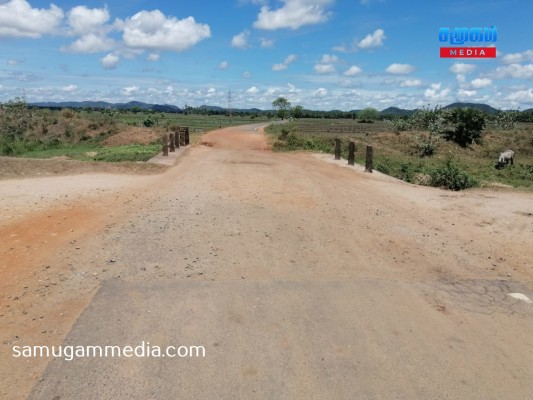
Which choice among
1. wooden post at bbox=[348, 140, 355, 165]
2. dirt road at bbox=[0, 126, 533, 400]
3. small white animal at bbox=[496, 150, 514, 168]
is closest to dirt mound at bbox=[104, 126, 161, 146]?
wooden post at bbox=[348, 140, 355, 165]

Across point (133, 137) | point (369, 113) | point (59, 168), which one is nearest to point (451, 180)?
point (59, 168)

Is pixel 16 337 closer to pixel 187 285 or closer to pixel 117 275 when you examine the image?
pixel 117 275

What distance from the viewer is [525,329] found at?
14.8 ft

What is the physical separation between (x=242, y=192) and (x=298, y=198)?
1.39 m

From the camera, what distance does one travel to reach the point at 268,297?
5.00m

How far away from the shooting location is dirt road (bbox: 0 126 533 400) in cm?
358

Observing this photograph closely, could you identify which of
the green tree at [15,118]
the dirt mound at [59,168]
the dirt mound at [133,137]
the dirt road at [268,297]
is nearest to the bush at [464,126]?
the dirt mound at [133,137]

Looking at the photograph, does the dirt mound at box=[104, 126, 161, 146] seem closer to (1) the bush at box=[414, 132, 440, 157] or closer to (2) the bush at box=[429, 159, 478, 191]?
(1) the bush at box=[414, 132, 440, 157]

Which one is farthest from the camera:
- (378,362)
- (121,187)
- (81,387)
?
(121,187)

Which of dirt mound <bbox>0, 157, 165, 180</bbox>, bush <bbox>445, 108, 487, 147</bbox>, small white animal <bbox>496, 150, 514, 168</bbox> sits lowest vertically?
small white animal <bbox>496, 150, 514, 168</bbox>

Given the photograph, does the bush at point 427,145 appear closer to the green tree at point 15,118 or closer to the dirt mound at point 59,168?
the dirt mound at point 59,168

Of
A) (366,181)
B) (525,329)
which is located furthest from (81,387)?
(366,181)

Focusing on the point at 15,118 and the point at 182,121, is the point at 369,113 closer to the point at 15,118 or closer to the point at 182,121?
the point at 182,121

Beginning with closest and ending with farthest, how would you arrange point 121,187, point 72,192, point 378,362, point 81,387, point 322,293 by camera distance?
1. point 81,387
2. point 378,362
3. point 322,293
4. point 72,192
5. point 121,187
